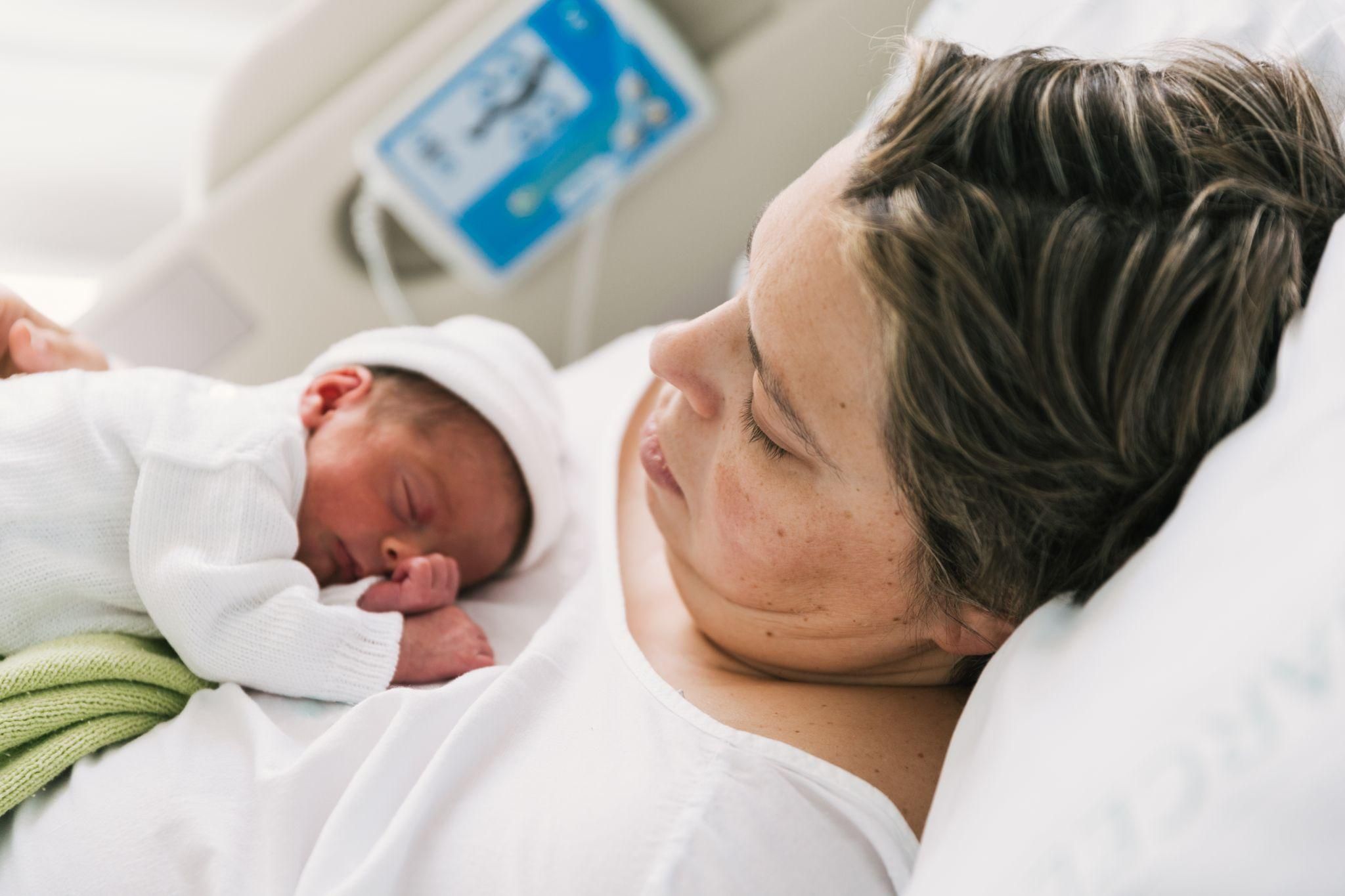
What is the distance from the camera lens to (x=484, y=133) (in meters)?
1.43

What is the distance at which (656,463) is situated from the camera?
A: 36.9 inches

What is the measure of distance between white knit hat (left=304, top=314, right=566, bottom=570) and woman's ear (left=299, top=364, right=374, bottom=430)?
0.02m

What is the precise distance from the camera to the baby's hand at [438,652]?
3.08 ft

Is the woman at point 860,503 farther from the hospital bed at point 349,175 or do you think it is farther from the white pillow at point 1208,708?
the hospital bed at point 349,175

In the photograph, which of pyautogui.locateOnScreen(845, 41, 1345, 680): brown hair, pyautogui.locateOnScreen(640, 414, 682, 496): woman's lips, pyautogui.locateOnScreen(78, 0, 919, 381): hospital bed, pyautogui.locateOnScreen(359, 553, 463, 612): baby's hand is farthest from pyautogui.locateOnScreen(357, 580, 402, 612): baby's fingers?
pyautogui.locateOnScreen(78, 0, 919, 381): hospital bed

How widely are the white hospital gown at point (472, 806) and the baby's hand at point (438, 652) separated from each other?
90mm

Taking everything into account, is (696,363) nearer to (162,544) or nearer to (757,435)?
(757,435)

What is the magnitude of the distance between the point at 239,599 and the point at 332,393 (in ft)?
1.01

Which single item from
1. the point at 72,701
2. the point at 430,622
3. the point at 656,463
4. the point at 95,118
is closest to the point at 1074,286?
the point at 656,463

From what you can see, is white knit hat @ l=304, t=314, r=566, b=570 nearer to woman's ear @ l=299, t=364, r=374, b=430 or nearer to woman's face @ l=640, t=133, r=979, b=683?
woman's ear @ l=299, t=364, r=374, b=430

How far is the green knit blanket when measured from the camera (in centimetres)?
77

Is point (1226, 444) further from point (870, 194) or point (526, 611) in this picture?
point (526, 611)

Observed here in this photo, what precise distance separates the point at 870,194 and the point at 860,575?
0.88 feet

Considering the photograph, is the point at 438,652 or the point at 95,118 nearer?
the point at 438,652
